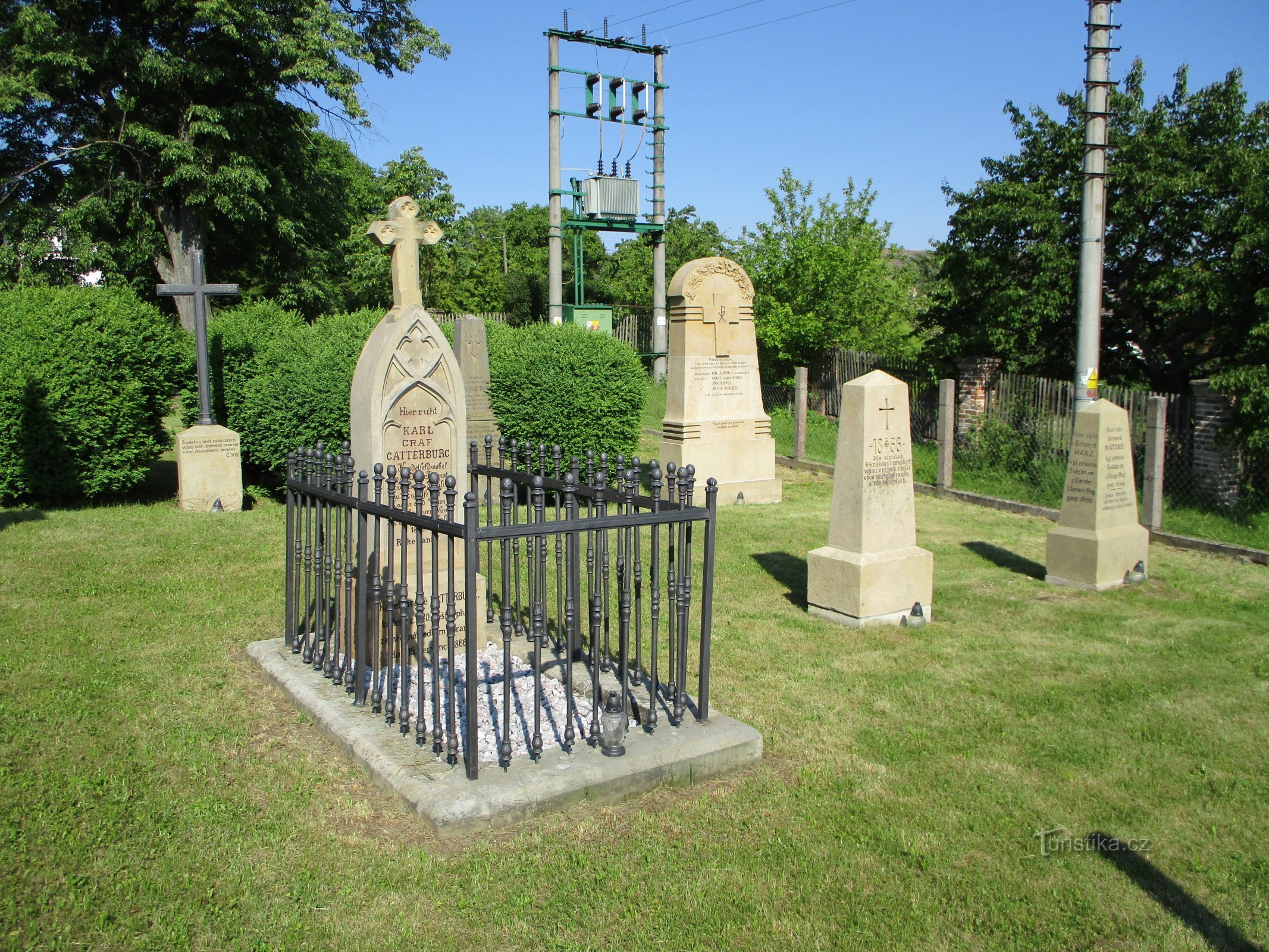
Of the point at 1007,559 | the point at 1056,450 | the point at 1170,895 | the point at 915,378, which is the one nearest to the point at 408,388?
the point at 1170,895

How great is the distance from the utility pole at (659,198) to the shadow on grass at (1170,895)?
1944 cm

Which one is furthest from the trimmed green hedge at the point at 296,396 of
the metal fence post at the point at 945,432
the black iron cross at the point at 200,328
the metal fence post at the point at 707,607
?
the metal fence post at the point at 945,432

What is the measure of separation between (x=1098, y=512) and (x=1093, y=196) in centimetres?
458

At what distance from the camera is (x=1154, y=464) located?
9.99 metres

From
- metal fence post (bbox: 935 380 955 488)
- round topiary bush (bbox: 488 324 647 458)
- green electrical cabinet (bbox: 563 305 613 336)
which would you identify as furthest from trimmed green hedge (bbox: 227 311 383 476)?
green electrical cabinet (bbox: 563 305 613 336)

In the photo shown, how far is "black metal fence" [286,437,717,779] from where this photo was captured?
4266mm

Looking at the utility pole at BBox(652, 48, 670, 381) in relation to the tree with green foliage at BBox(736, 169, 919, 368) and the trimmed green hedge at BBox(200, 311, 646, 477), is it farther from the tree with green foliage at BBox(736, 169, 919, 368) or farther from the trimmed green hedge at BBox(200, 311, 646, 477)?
the trimmed green hedge at BBox(200, 311, 646, 477)

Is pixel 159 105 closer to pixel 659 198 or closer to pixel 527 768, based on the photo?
pixel 659 198

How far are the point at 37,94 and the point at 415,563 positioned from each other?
1573cm

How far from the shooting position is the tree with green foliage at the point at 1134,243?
1284 cm

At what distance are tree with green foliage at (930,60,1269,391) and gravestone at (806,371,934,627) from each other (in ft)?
24.2

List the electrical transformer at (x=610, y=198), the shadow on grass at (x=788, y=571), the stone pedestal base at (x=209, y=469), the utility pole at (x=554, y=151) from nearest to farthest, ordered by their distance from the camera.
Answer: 1. the shadow on grass at (x=788, y=571)
2. the stone pedestal base at (x=209, y=469)
3. the utility pole at (x=554, y=151)
4. the electrical transformer at (x=610, y=198)

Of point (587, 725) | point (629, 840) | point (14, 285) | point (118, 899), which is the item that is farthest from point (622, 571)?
point (14, 285)

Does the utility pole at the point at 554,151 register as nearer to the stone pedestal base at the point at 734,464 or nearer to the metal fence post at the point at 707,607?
the stone pedestal base at the point at 734,464
